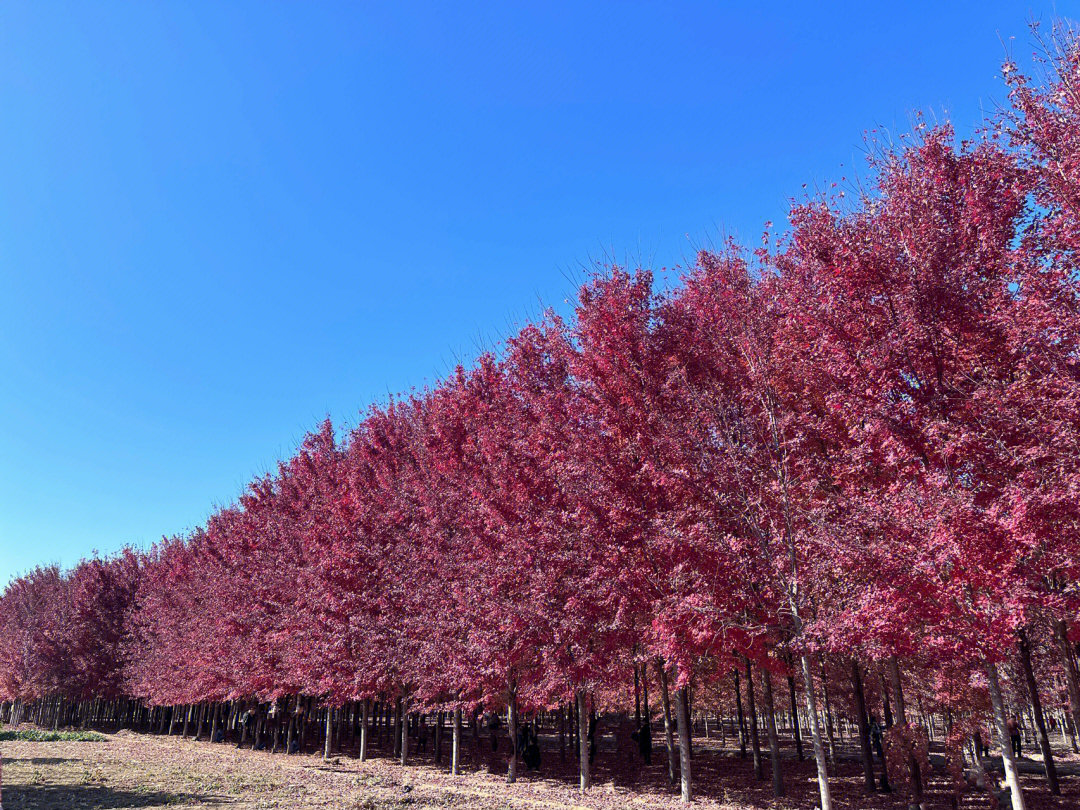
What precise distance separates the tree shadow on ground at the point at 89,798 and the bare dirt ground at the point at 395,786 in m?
0.03

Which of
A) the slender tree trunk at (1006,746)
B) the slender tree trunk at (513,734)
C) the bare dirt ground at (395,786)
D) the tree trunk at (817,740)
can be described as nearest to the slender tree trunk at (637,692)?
the bare dirt ground at (395,786)

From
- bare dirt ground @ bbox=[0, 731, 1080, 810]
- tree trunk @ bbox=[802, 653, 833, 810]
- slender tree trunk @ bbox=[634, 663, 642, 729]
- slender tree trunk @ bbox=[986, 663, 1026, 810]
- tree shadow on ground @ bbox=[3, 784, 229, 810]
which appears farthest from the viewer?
slender tree trunk @ bbox=[634, 663, 642, 729]

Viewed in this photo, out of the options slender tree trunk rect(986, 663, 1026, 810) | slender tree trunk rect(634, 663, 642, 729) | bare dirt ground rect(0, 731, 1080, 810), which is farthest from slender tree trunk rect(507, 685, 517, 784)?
slender tree trunk rect(986, 663, 1026, 810)

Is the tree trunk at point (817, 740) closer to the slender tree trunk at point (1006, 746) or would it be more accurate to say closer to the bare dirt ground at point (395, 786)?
the slender tree trunk at point (1006, 746)

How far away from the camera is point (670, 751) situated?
20641 mm

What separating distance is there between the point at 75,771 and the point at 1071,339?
101ft

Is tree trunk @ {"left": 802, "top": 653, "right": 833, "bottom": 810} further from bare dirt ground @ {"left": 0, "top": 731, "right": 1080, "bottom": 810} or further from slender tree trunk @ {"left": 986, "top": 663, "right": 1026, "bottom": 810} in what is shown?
bare dirt ground @ {"left": 0, "top": 731, "right": 1080, "bottom": 810}

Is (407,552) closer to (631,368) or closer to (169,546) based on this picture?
(631,368)

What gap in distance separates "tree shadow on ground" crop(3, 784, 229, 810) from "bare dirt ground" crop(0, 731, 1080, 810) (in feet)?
0.08

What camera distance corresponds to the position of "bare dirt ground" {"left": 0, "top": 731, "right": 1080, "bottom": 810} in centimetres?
1634

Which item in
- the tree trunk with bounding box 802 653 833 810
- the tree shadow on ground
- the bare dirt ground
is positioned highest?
the tree trunk with bounding box 802 653 833 810

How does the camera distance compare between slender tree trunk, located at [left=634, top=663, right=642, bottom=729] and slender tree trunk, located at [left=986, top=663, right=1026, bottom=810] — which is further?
slender tree trunk, located at [left=634, top=663, right=642, bottom=729]

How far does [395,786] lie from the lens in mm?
20062

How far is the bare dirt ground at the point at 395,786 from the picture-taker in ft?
53.6
